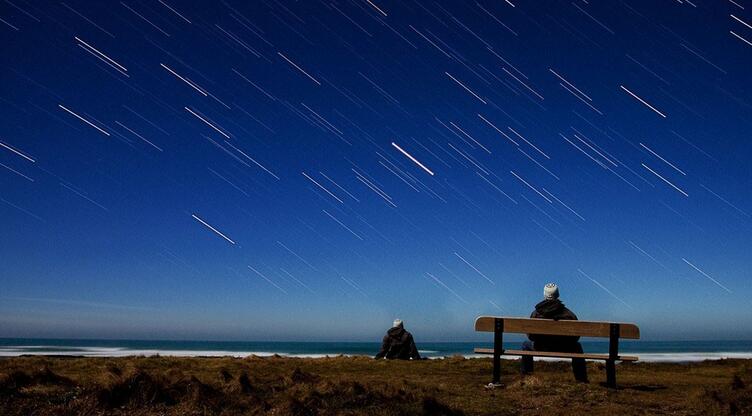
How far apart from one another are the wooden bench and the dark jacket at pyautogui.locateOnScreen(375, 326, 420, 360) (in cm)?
739

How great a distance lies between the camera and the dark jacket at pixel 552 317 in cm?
965

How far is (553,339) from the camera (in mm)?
9672

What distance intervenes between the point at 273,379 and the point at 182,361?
4755 mm

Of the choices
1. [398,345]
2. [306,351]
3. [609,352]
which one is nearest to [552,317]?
[609,352]

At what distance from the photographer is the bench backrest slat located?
9203 millimetres

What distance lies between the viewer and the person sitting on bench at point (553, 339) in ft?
30.5

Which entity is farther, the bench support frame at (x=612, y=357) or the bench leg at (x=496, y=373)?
the bench leg at (x=496, y=373)

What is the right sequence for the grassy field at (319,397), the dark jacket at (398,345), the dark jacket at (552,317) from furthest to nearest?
the dark jacket at (398,345)
the dark jacket at (552,317)
the grassy field at (319,397)

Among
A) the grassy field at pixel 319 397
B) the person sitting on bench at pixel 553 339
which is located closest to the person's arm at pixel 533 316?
the person sitting on bench at pixel 553 339

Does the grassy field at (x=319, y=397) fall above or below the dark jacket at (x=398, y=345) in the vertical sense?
above

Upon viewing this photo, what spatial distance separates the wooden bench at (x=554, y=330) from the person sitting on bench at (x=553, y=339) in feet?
1.00

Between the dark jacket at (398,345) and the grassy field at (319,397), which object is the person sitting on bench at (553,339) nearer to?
the grassy field at (319,397)

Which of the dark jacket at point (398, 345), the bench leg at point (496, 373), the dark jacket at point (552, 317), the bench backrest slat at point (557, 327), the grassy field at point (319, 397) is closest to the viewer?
the grassy field at point (319, 397)

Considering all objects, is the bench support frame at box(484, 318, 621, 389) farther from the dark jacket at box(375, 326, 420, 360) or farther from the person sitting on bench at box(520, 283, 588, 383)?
the dark jacket at box(375, 326, 420, 360)
